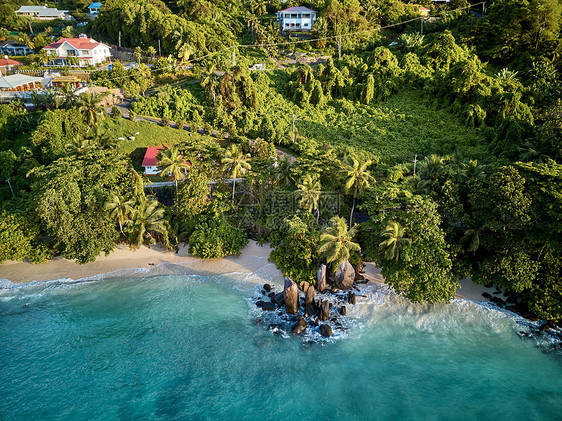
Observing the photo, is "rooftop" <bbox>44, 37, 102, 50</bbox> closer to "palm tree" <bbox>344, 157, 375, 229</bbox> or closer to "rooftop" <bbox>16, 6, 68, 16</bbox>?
"rooftop" <bbox>16, 6, 68, 16</bbox>

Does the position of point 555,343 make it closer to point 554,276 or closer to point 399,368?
point 554,276

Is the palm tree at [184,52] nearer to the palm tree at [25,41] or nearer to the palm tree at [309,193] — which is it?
the palm tree at [25,41]

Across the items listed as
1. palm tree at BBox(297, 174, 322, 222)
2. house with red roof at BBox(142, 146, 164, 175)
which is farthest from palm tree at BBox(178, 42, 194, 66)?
palm tree at BBox(297, 174, 322, 222)

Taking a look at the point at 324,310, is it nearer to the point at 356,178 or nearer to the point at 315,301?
the point at 315,301

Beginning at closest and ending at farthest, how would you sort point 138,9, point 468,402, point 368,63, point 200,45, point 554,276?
point 468,402 < point 554,276 < point 368,63 < point 200,45 < point 138,9

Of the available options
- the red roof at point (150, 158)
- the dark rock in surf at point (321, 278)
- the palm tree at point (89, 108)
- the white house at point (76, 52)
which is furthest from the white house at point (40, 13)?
the dark rock in surf at point (321, 278)

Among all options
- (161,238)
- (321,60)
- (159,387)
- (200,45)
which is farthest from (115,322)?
(321,60)
